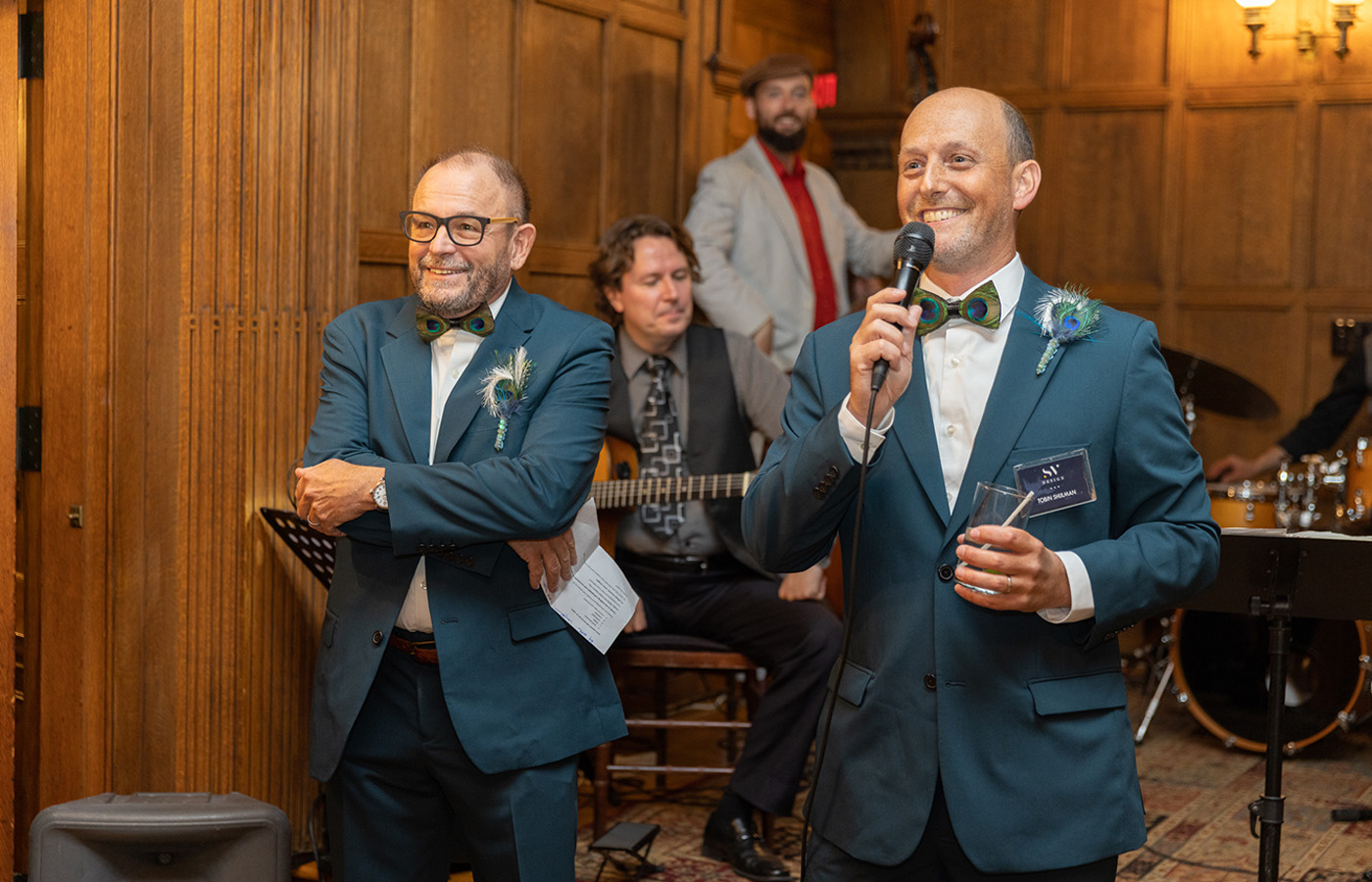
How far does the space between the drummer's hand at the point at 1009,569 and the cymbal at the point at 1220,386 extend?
3584mm

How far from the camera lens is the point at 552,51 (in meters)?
4.38

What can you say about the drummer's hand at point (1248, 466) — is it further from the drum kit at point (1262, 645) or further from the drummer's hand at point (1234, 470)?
the drum kit at point (1262, 645)

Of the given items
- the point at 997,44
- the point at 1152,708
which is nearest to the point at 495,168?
the point at 1152,708

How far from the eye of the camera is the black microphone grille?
179cm

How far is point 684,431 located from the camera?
4.02 metres

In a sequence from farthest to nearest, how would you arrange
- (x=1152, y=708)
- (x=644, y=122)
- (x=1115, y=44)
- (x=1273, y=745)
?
(x=1115, y=44) → (x=1152, y=708) → (x=644, y=122) → (x=1273, y=745)

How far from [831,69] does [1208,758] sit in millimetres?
4125

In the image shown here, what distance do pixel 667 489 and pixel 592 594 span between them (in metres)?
1.38

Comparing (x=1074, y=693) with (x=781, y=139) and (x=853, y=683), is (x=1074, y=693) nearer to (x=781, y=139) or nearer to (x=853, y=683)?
(x=853, y=683)

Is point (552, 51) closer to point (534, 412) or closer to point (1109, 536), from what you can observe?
point (534, 412)

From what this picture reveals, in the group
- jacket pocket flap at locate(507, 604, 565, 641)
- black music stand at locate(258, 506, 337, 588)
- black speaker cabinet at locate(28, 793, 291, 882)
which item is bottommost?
black speaker cabinet at locate(28, 793, 291, 882)

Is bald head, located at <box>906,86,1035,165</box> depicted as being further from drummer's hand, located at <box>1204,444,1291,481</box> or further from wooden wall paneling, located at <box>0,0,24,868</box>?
drummer's hand, located at <box>1204,444,1291,481</box>

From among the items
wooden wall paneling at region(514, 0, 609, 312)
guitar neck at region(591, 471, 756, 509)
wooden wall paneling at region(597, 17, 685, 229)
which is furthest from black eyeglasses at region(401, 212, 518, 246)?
wooden wall paneling at region(597, 17, 685, 229)

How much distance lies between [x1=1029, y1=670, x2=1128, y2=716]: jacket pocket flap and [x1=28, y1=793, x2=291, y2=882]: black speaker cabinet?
49.3 inches
